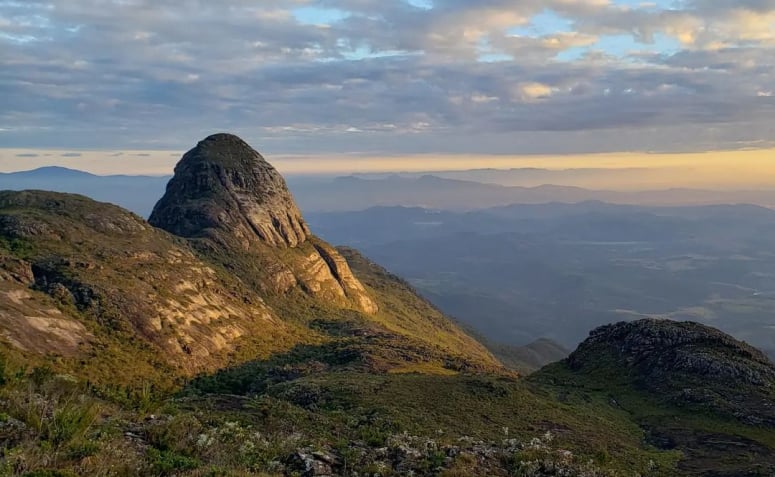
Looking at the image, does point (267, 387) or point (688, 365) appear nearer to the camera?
point (267, 387)

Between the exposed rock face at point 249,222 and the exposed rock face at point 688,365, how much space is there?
64776 mm

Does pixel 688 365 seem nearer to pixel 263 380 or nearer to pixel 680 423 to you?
pixel 680 423

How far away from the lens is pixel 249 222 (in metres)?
121

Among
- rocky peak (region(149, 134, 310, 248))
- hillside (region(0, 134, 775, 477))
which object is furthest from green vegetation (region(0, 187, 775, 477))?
rocky peak (region(149, 134, 310, 248))

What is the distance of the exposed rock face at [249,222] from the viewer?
112m

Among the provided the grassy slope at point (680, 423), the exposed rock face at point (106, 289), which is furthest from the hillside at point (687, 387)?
the exposed rock face at point (106, 289)

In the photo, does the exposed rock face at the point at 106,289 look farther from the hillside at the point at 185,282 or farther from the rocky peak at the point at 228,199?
the rocky peak at the point at 228,199

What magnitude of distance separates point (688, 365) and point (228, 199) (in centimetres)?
9599

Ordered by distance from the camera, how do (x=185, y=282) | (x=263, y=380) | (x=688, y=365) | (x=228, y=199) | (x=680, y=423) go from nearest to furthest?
(x=680, y=423) → (x=688, y=365) → (x=263, y=380) → (x=185, y=282) → (x=228, y=199)

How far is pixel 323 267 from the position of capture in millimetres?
129250

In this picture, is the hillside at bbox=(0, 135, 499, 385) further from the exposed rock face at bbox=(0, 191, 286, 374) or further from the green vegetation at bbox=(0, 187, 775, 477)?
the green vegetation at bbox=(0, 187, 775, 477)

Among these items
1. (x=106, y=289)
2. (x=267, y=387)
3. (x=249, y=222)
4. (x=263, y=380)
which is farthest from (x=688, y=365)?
(x=249, y=222)

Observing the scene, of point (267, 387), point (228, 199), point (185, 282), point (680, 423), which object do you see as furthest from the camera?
point (228, 199)

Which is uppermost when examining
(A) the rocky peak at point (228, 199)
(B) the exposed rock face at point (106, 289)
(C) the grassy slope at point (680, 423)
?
(A) the rocky peak at point (228, 199)
